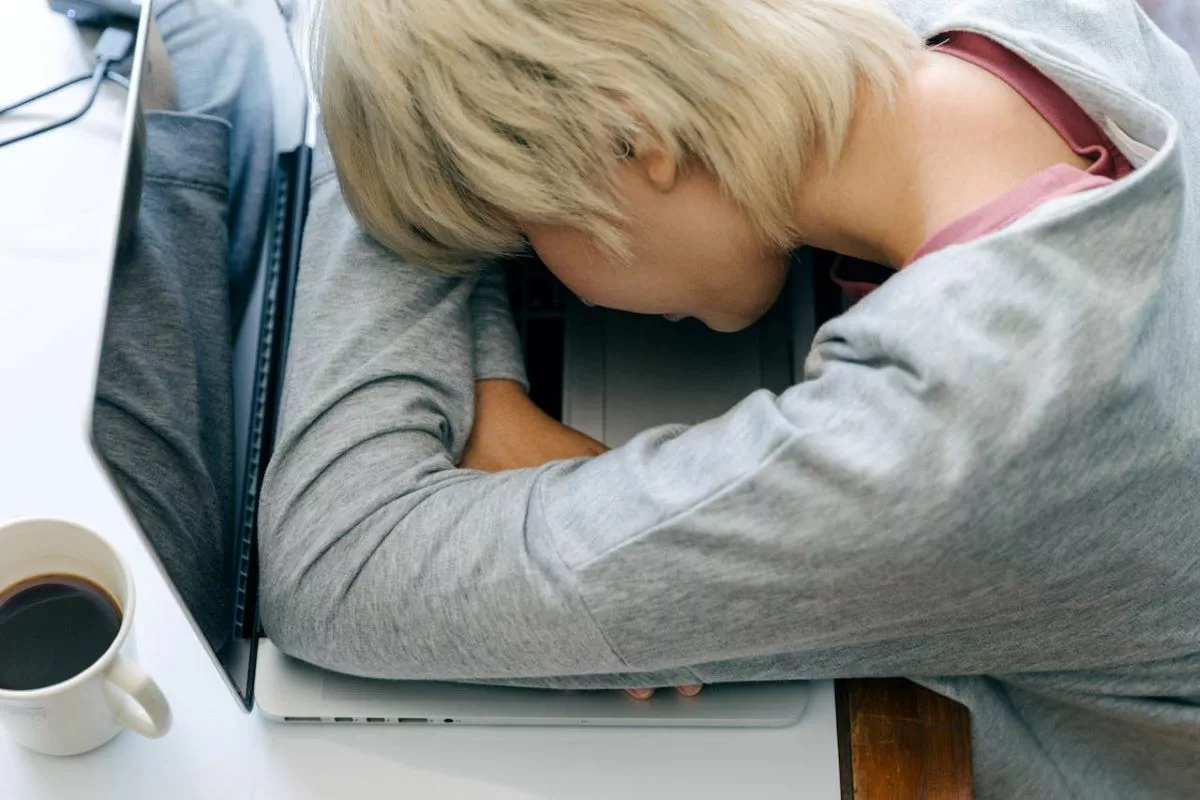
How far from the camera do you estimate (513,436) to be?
2.55ft

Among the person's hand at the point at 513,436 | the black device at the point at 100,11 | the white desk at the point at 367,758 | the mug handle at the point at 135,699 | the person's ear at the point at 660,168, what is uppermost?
the person's ear at the point at 660,168

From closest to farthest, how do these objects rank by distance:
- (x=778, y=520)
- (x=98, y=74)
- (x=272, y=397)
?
1. (x=778, y=520)
2. (x=272, y=397)
3. (x=98, y=74)

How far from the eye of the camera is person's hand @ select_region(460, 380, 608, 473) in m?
0.77

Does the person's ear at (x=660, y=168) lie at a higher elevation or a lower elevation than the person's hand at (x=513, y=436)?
higher

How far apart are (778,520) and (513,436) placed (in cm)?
24

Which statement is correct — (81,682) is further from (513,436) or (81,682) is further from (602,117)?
(602,117)

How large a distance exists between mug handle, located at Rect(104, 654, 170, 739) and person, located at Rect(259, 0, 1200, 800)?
0.24 ft

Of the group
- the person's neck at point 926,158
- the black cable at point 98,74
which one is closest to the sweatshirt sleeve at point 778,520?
the person's neck at point 926,158

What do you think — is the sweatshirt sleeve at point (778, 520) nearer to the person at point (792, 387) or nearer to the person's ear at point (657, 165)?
the person at point (792, 387)

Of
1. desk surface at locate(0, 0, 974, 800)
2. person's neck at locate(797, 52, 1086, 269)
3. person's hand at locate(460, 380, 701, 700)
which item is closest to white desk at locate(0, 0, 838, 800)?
desk surface at locate(0, 0, 974, 800)

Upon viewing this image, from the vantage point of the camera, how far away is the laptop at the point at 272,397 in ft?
1.91

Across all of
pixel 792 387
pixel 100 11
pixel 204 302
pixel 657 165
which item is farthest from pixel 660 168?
pixel 100 11

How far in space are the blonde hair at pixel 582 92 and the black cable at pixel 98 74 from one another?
29cm

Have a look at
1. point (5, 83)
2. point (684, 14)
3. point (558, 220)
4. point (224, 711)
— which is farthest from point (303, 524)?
point (5, 83)
